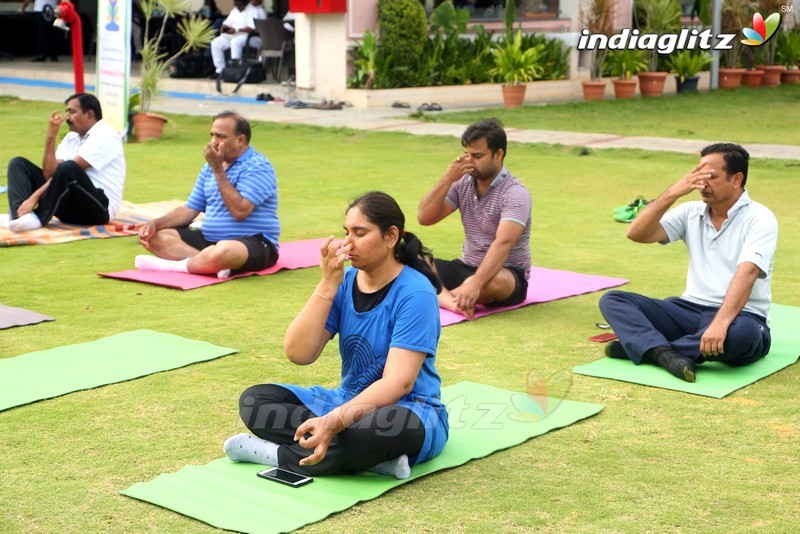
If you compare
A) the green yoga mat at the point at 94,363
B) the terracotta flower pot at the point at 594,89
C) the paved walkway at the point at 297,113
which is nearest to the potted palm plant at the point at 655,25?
the terracotta flower pot at the point at 594,89

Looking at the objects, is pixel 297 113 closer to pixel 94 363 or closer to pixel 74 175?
pixel 74 175

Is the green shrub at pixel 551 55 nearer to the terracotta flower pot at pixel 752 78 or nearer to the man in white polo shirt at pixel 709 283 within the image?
the terracotta flower pot at pixel 752 78

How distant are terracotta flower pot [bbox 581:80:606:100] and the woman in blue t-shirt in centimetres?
1543

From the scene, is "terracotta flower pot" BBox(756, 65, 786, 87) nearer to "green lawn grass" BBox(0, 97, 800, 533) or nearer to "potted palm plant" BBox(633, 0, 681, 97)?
"potted palm plant" BBox(633, 0, 681, 97)

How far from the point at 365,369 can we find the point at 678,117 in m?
13.6

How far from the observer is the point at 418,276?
12.5ft

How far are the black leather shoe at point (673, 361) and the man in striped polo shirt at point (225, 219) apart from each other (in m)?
2.77

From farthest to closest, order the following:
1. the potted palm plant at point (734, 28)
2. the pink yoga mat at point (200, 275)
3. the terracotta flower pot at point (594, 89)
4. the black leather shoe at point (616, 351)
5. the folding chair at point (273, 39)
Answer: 1. the potted palm plant at point (734, 28)
2. the terracotta flower pot at point (594, 89)
3. the folding chair at point (273, 39)
4. the pink yoga mat at point (200, 275)
5. the black leather shoe at point (616, 351)

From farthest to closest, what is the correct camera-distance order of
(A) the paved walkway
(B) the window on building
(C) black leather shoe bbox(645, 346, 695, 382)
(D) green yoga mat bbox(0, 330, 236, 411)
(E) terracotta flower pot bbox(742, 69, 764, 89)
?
(E) terracotta flower pot bbox(742, 69, 764, 89)
(B) the window on building
(A) the paved walkway
(C) black leather shoe bbox(645, 346, 695, 382)
(D) green yoga mat bbox(0, 330, 236, 411)

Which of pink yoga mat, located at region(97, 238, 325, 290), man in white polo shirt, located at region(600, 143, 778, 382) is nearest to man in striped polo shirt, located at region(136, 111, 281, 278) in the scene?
pink yoga mat, located at region(97, 238, 325, 290)

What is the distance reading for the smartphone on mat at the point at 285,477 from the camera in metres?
3.71

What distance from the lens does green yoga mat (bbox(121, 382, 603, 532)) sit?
3.46 m

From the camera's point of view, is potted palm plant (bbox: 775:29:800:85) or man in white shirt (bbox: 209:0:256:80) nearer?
man in white shirt (bbox: 209:0:256:80)

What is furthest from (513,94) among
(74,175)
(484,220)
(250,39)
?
(484,220)
